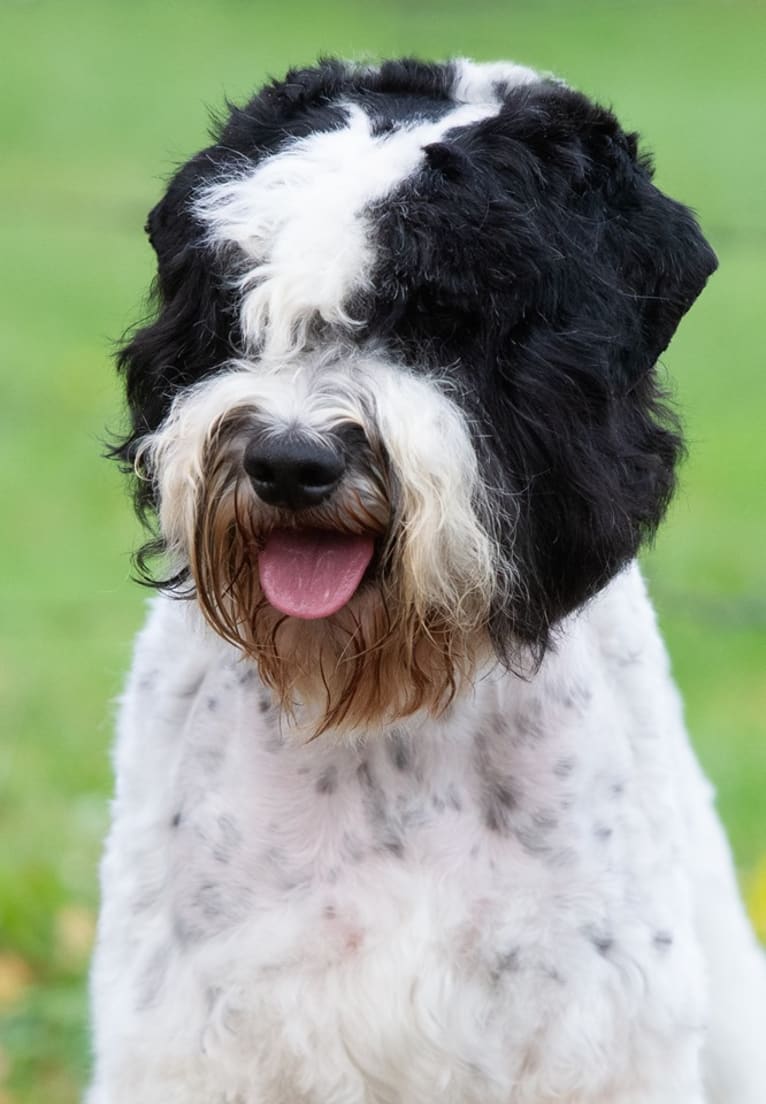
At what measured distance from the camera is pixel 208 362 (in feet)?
9.52

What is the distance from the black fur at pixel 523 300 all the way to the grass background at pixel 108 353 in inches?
26.8

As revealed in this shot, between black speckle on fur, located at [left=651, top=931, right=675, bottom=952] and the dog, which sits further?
black speckle on fur, located at [left=651, top=931, right=675, bottom=952]

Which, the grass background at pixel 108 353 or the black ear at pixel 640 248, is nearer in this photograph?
the black ear at pixel 640 248

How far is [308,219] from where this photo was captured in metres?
2.71

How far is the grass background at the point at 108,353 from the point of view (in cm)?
513

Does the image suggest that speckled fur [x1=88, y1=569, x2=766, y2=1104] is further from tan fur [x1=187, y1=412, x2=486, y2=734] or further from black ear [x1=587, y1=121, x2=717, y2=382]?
black ear [x1=587, y1=121, x2=717, y2=382]

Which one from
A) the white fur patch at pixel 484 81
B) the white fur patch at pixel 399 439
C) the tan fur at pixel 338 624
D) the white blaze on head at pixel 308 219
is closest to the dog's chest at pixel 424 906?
the tan fur at pixel 338 624

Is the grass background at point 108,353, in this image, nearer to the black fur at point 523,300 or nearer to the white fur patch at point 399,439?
the black fur at point 523,300

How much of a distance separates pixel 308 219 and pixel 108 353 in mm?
2069

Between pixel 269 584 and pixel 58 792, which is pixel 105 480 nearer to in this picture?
pixel 58 792

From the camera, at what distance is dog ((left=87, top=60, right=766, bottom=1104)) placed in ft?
8.88

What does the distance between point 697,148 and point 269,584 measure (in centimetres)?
1266

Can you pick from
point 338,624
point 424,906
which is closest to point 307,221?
point 338,624

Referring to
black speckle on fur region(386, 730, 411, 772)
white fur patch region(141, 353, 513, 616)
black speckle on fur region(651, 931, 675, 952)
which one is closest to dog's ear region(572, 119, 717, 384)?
white fur patch region(141, 353, 513, 616)
